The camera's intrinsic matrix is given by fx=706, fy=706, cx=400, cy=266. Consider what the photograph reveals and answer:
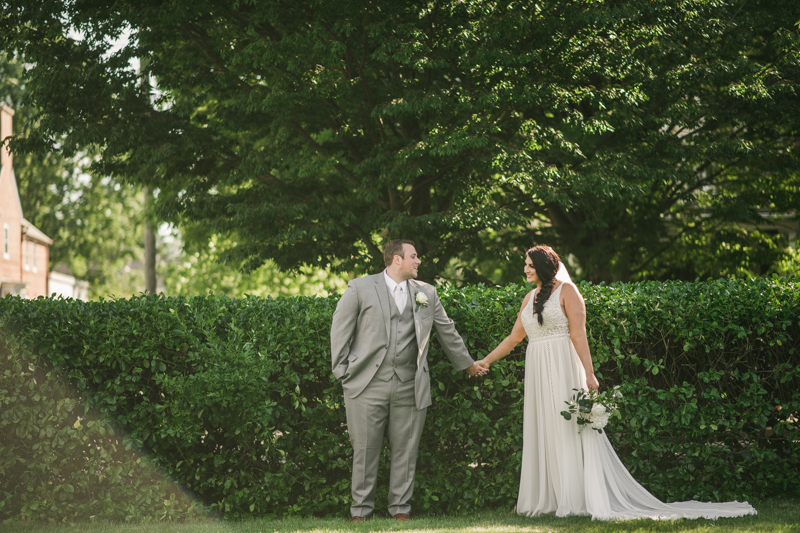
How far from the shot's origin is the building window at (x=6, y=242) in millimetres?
38875

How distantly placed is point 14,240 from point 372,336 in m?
40.5

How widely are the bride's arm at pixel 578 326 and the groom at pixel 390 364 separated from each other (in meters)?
0.88

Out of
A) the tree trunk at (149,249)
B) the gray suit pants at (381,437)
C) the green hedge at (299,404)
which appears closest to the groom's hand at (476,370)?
the green hedge at (299,404)

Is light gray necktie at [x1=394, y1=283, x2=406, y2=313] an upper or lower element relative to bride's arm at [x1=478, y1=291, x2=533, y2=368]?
upper

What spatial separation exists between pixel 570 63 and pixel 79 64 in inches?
329

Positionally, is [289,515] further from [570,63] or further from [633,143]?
[633,143]

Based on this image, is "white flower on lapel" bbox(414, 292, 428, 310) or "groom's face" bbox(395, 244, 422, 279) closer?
"white flower on lapel" bbox(414, 292, 428, 310)

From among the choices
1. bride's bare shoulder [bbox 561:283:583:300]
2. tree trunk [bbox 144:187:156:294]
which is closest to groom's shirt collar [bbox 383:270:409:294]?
bride's bare shoulder [bbox 561:283:583:300]

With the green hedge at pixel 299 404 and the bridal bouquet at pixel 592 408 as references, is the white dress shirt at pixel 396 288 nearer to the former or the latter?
the green hedge at pixel 299 404

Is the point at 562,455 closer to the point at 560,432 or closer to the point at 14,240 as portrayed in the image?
the point at 560,432

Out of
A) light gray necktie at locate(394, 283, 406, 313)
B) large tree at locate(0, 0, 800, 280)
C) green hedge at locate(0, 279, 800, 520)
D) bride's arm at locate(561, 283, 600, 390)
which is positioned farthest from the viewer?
large tree at locate(0, 0, 800, 280)

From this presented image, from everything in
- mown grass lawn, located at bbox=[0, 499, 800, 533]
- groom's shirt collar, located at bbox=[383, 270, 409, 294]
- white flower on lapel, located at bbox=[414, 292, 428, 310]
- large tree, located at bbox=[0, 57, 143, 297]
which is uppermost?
large tree, located at bbox=[0, 57, 143, 297]

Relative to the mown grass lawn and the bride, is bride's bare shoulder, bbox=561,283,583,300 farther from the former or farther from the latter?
the mown grass lawn

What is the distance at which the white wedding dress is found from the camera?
5.77 m
